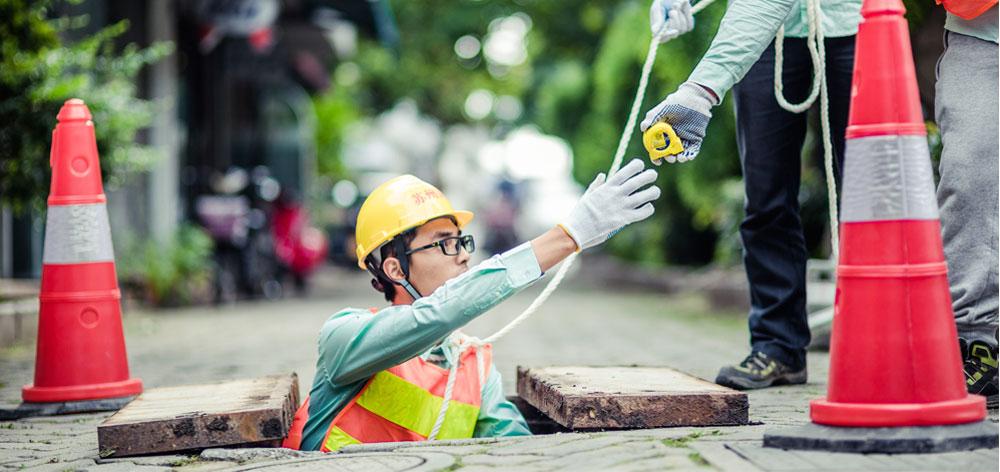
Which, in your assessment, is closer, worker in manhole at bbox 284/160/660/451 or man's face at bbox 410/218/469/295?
worker in manhole at bbox 284/160/660/451

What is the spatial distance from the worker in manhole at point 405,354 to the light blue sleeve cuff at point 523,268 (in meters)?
0.04

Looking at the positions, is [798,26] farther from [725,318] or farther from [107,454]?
[725,318]

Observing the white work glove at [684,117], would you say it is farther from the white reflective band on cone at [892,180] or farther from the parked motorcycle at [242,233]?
the parked motorcycle at [242,233]

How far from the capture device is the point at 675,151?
3463 millimetres

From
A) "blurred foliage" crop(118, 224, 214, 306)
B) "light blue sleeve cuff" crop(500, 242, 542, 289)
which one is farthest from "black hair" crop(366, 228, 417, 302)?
"blurred foliage" crop(118, 224, 214, 306)

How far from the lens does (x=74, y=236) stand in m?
4.83

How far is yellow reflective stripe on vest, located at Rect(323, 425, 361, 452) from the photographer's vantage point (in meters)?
3.76

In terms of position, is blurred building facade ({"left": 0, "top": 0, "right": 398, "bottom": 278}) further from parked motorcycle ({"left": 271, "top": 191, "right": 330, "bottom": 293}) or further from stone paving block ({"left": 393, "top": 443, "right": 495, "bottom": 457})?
stone paving block ({"left": 393, "top": 443, "right": 495, "bottom": 457})

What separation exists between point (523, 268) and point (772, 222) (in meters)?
1.53

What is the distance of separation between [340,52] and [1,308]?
1156 cm

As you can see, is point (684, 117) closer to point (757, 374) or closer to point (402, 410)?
point (402, 410)

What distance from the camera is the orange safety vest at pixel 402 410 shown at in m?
3.76

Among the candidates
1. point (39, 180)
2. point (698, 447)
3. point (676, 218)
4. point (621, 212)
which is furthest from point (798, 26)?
point (676, 218)

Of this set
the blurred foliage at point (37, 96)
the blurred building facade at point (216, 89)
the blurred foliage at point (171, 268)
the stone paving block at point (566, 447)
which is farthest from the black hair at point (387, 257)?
the blurred foliage at point (171, 268)
